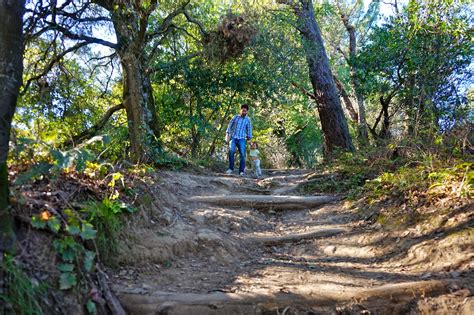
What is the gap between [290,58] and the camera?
32.2 feet

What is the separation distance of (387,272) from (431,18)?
22.3ft

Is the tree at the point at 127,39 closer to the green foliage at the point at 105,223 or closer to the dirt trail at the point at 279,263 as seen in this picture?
the dirt trail at the point at 279,263

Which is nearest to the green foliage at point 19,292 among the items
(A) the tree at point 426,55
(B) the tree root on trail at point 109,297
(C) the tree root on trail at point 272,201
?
Answer: (B) the tree root on trail at point 109,297

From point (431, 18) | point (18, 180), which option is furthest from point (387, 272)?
point (431, 18)

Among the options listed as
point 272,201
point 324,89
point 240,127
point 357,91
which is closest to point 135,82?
point 240,127

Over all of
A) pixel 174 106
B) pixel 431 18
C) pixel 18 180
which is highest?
pixel 431 18

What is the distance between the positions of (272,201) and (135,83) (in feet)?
11.7

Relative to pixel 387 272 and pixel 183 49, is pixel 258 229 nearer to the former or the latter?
pixel 387 272

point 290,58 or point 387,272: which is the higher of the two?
point 290,58

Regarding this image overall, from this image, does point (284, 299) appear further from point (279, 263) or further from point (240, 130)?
point (240, 130)

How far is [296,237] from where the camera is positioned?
492cm

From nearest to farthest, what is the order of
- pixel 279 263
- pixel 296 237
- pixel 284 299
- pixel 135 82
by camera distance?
1. pixel 284 299
2. pixel 279 263
3. pixel 296 237
4. pixel 135 82

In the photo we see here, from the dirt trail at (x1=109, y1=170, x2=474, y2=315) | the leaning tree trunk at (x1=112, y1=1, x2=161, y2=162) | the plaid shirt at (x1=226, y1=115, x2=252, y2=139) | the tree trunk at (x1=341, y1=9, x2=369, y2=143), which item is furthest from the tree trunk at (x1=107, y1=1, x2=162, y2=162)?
the tree trunk at (x1=341, y1=9, x2=369, y2=143)

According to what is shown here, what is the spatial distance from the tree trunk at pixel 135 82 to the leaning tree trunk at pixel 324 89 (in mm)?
4785
